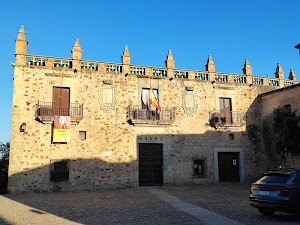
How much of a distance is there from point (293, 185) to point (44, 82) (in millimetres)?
14226

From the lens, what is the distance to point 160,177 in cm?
1814

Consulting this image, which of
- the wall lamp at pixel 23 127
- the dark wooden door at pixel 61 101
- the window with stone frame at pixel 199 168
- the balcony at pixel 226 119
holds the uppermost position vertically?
the dark wooden door at pixel 61 101

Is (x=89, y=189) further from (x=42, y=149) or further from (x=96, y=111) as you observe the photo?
(x=96, y=111)

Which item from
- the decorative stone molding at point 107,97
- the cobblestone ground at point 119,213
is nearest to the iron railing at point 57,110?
the decorative stone molding at point 107,97

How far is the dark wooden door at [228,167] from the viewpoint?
19391 mm

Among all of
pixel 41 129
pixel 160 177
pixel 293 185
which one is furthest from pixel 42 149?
pixel 293 185

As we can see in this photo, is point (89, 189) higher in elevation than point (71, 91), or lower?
lower

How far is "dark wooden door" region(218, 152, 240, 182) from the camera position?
19.4 m

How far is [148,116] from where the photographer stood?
59.7 feet

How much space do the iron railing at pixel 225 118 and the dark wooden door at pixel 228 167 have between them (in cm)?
210

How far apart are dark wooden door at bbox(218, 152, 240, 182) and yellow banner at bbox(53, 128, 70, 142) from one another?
10.2 meters

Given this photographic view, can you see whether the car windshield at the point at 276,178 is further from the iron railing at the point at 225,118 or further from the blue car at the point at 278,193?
the iron railing at the point at 225,118

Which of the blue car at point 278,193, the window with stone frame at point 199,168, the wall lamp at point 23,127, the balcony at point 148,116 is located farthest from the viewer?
the window with stone frame at point 199,168

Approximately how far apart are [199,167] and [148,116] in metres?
4.90
